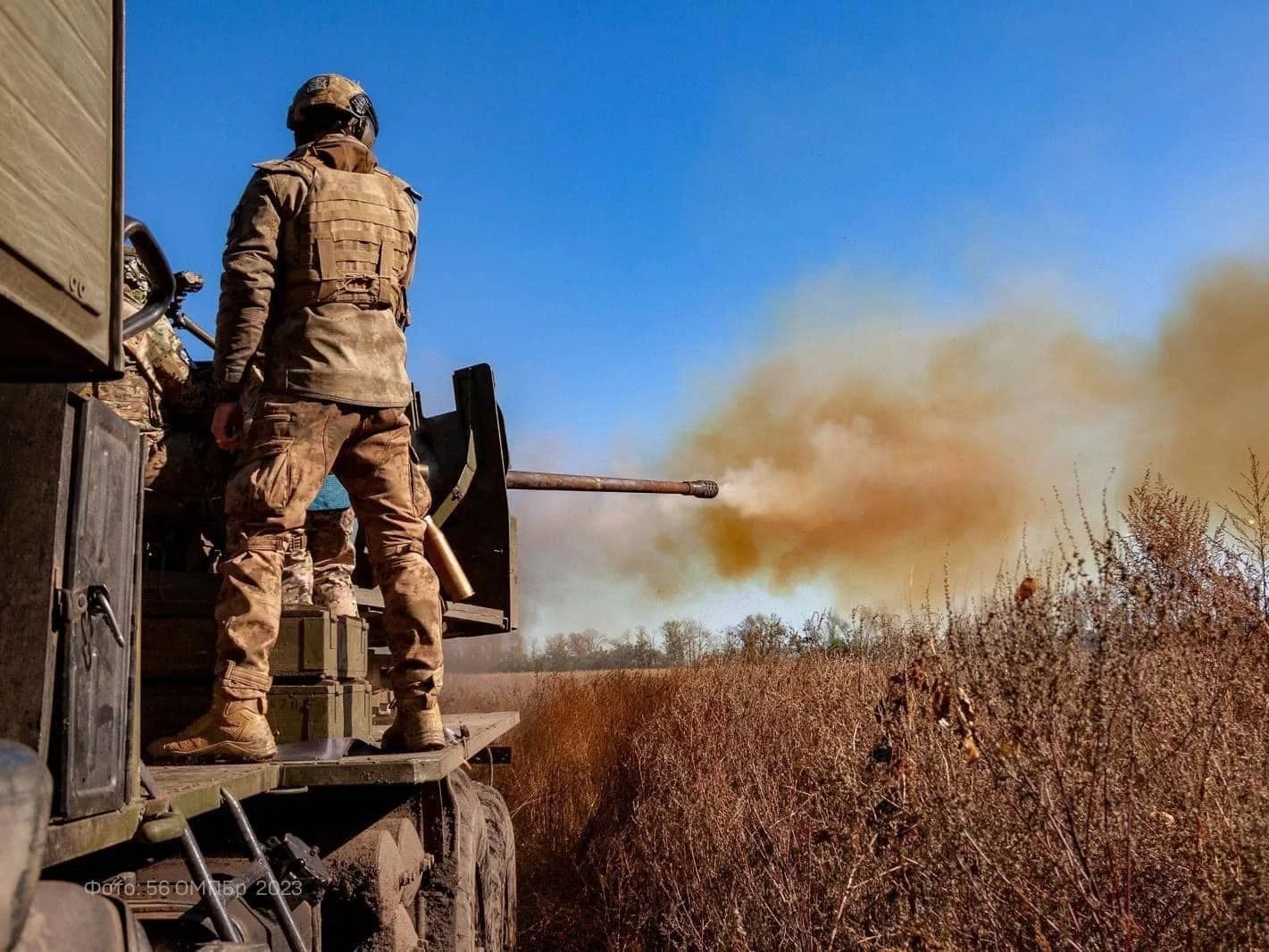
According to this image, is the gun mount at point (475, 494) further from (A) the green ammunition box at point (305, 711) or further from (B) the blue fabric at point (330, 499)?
(A) the green ammunition box at point (305, 711)

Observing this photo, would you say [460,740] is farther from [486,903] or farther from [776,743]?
[776,743]

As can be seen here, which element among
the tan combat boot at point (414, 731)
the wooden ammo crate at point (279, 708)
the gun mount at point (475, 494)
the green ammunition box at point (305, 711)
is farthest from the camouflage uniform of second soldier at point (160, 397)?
the tan combat boot at point (414, 731)

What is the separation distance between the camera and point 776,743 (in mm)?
7734

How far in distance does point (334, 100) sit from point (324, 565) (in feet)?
6.82

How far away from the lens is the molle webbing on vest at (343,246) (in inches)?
151

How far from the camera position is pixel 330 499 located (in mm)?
5395

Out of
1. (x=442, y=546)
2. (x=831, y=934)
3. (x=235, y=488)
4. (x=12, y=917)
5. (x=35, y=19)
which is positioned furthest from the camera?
(x=442, y=546)

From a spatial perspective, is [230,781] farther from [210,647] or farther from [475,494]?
[475,494]

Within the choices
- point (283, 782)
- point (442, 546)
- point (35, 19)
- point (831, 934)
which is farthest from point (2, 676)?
point (442, 546)

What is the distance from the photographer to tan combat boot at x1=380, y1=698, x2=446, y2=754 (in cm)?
377

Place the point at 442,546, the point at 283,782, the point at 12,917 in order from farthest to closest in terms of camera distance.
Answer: the point at 442,546 → the point at 283,782 → the point at 12,917

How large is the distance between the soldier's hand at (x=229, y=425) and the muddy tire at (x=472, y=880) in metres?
1.32

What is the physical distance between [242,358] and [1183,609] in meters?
3.43

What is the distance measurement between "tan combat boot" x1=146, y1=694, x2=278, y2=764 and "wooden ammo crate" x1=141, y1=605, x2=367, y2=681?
454mm
